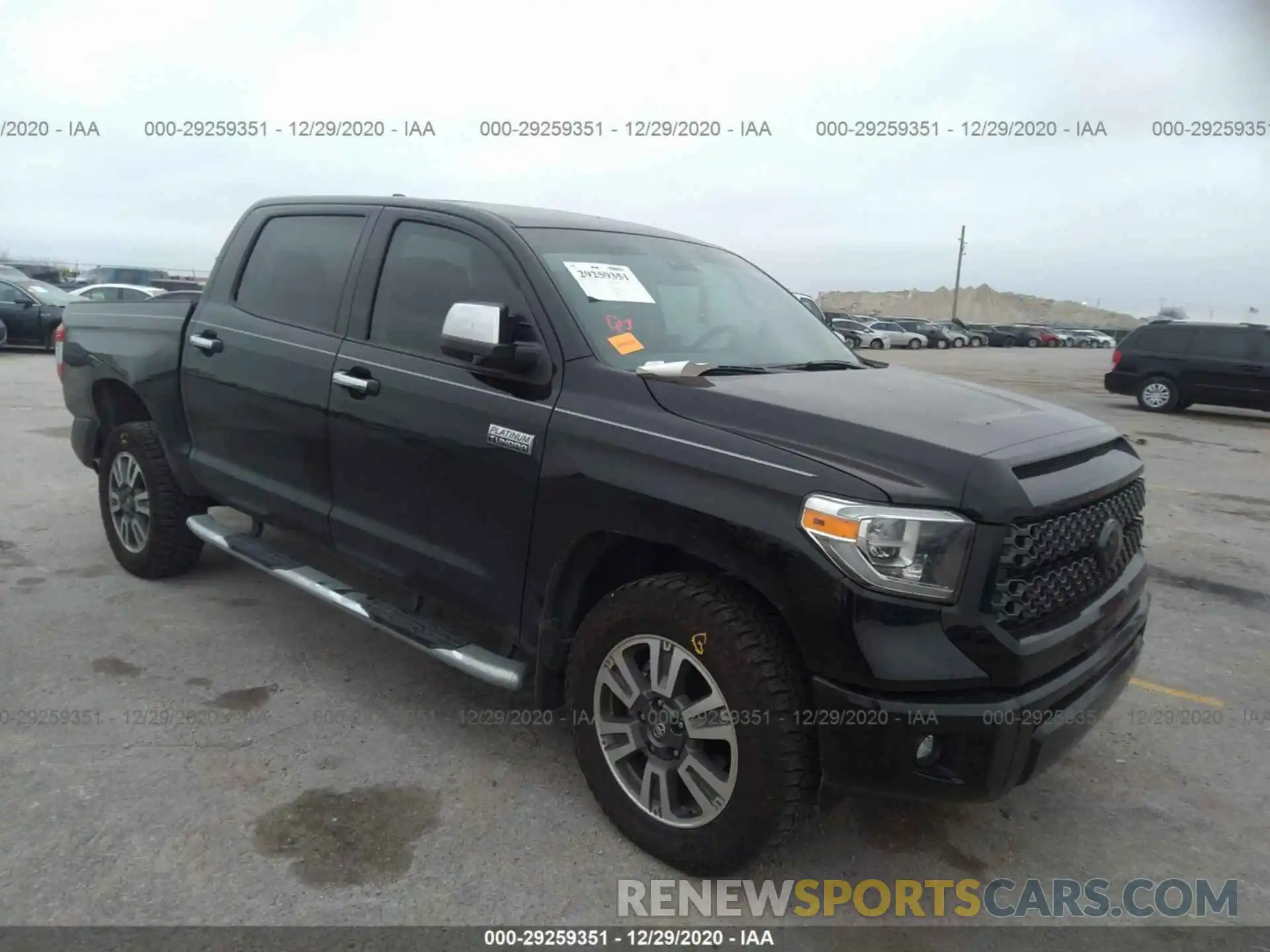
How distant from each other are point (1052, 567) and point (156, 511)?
4.14 m

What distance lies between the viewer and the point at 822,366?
11.4 ft

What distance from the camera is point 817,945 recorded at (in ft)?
8.08

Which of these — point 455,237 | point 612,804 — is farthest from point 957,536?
point 455,237

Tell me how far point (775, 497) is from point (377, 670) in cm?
229

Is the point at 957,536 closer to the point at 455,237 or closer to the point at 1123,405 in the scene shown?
the point at 455,237

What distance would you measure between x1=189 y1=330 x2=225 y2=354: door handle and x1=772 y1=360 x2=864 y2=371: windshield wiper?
259 cm

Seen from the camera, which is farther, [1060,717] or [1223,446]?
[1223,446]

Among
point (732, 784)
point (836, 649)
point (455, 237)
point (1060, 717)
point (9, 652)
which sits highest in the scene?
point (455, 237)

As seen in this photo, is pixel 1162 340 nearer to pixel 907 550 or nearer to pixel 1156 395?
pixel 1156 395

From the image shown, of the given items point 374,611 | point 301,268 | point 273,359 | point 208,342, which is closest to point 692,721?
point 374,611

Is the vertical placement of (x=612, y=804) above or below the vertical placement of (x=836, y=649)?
below

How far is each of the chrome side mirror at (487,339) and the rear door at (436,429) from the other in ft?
0.20

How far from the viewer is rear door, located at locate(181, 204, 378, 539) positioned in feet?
12.4

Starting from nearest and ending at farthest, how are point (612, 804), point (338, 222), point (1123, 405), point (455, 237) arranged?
point (612, 804) < point (455, 237) < point (338, 222) < point (1123, 405)
